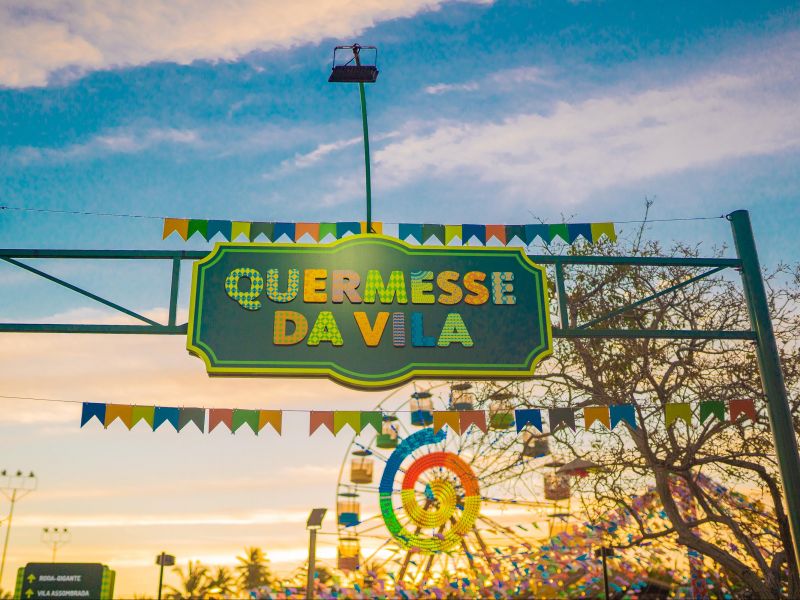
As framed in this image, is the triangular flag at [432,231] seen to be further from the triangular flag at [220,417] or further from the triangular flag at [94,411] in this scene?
the triangular flag at [94,411]

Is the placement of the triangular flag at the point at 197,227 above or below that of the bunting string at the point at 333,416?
above

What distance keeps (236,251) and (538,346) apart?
396 centimetres

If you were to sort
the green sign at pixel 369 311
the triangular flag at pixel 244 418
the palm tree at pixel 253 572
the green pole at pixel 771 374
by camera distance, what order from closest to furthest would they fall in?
the green pole at pixel 771 374
the green sign at pixel 369 311
the triangular flag at pixel 244 418
the palm tree at pixel 253 572

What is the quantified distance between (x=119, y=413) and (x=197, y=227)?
284cm

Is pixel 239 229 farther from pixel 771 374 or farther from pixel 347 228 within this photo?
pixel 771 374

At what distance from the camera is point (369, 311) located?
362 inches

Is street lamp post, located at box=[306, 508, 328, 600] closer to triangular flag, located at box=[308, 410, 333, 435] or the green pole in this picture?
triangular flag, located at box=[308, 410, 333, 435]

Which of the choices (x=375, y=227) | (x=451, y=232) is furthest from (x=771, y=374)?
(x=375, y=227)

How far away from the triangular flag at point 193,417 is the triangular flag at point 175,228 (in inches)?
97.6

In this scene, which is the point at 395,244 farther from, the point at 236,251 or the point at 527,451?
the point at 527,451

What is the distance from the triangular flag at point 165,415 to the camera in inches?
410

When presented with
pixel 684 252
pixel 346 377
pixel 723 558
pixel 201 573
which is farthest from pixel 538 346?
pixel 201 573

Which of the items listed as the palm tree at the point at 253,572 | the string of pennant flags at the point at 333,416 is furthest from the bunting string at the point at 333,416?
the palm tree at the point at 253,572

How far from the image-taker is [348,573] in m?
26.1
